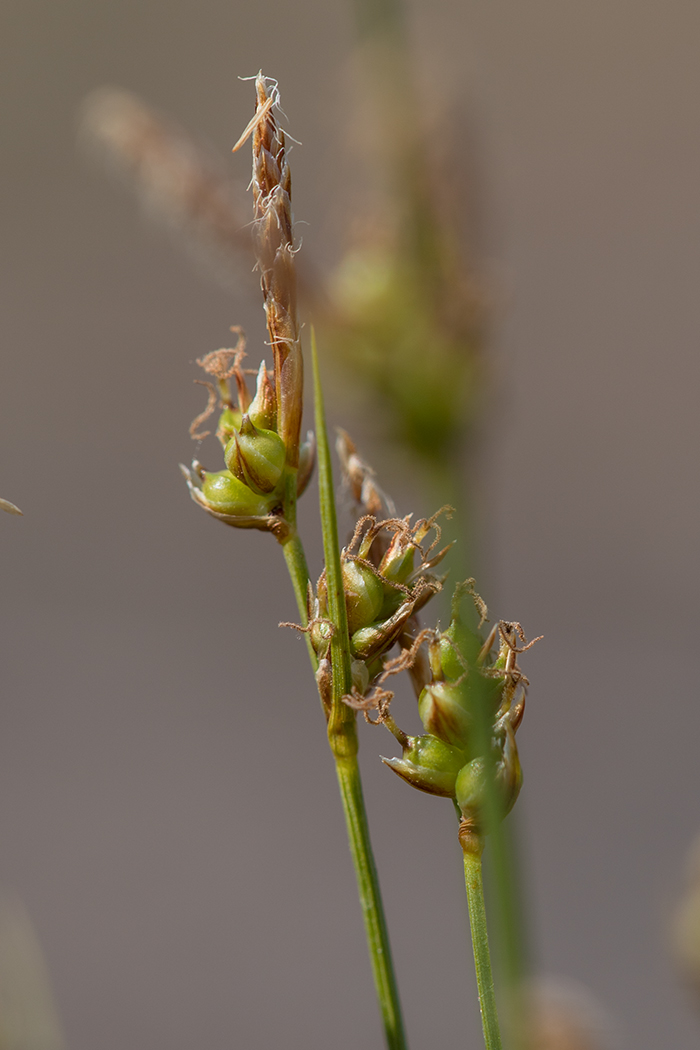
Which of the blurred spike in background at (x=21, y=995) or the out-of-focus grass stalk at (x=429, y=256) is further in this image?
the blurred spike in background at (x=21, y=995)

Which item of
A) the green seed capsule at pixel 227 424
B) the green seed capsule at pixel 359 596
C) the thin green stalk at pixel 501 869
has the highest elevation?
the green seed capsule at pixel 227 424

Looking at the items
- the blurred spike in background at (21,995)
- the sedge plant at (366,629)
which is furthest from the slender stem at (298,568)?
the blurred spike in background at (21,995)

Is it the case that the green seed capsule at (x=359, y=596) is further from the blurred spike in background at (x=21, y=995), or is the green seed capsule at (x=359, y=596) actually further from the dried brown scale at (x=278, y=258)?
the blurred spike in background at (x=21, y=995)

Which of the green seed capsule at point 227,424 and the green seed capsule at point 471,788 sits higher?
the green seed capsule at point 227,424

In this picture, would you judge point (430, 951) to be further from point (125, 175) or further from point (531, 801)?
point (125, 175)

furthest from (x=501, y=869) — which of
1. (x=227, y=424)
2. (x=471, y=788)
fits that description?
(x=227, y=424)

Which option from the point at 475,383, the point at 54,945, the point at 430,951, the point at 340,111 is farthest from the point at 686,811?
the point at 475,383

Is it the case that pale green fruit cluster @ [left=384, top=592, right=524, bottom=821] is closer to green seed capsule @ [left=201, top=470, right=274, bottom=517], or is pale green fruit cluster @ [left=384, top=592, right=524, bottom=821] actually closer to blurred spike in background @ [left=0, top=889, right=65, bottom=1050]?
green seed capsule @ [left=201, top=470, right=274, bottom=517]
